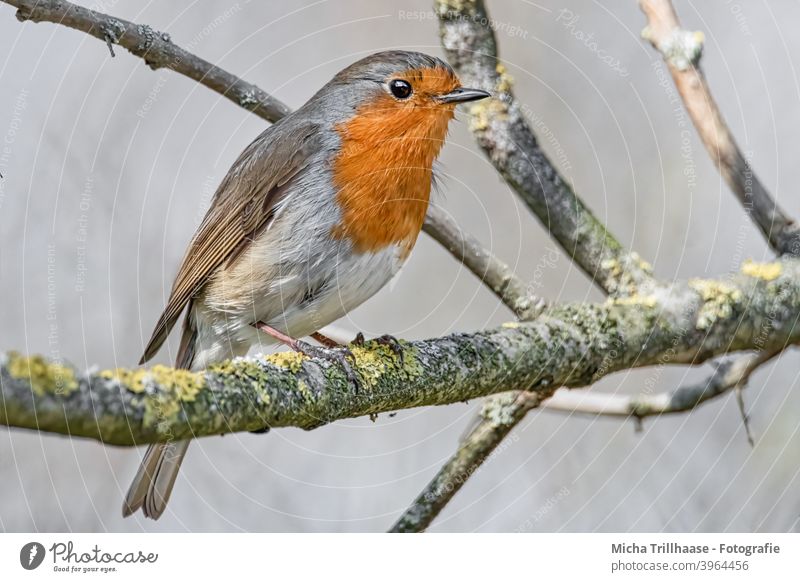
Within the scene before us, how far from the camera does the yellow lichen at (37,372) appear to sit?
1651 millimetres

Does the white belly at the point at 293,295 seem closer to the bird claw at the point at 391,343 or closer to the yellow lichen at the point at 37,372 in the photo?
the bird claw at the point at 391,343

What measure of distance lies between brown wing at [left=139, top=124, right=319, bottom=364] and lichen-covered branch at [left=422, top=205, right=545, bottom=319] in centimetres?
76

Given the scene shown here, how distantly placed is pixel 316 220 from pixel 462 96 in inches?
27.8

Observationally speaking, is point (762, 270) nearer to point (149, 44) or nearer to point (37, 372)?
point (149, 44)

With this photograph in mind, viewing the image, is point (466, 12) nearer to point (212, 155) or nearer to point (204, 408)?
point (212, 155)

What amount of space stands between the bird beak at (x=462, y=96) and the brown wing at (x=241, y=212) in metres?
0.54

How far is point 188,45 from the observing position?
13.3 ft

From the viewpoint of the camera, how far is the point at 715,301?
3393 millimetres

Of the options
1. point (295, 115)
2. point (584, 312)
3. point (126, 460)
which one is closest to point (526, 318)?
point (584, 312)

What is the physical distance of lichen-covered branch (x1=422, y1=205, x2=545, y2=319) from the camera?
3693 mm

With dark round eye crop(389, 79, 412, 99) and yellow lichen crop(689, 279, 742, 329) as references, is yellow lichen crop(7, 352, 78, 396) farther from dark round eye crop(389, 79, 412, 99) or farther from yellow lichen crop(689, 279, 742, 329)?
yellow lichen crop(689, 279, 742, 329)

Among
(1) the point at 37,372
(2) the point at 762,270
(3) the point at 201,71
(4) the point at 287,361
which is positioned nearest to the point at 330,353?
(4) the point at 287,361

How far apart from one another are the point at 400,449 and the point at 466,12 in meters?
2.03

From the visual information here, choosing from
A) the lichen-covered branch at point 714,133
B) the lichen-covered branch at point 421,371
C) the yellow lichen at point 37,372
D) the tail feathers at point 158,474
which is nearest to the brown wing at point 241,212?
the tail feathers at point 158,474
